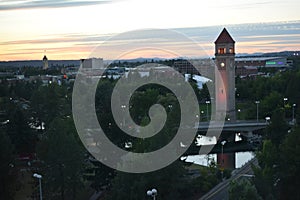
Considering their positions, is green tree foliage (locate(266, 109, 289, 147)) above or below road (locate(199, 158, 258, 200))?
above

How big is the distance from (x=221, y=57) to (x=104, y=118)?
19.4 meters

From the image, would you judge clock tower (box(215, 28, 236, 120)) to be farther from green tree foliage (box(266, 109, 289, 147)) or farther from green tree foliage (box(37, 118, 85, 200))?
green tree foliage (box(37, 118, 85, 200))

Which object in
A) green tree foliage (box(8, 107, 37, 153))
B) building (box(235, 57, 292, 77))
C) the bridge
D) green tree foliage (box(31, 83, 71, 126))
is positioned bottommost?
the bridge

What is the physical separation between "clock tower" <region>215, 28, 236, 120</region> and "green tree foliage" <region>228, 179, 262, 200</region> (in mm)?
27631

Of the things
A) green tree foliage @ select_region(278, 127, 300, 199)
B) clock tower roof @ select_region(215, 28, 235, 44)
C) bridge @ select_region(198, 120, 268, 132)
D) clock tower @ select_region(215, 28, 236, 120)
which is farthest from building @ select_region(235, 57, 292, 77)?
green tree foliage @ select_region(278, 127, 300, 199)

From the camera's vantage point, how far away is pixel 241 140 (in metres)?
40.8

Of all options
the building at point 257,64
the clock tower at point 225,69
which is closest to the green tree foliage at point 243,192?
the clock tower at point 225,69

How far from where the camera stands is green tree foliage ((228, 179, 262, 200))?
50.1ft

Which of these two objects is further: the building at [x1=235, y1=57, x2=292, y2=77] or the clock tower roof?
the building at [x1=235, y1=57, x2=292, y2=77]

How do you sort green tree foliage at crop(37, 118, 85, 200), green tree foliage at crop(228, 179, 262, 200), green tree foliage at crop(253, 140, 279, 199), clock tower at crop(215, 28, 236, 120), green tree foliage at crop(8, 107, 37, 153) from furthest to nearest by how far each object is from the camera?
clock tower at crop(215, 28, 236, 120) → green tree foliage at crop(8, 107, 37, 153) → green tree foliage at crop(37, 118, 85, 200) → green tree foliage at crop(253, 140, 279, 199) → green tree foliage at crop(228, 179, 262, 200)

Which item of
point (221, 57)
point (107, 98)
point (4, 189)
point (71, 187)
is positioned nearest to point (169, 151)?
point (71, 187)

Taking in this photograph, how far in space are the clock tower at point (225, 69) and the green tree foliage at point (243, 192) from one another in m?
27.6

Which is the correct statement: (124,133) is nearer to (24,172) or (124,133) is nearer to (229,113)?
(24,172)

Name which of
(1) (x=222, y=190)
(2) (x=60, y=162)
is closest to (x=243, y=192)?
(1) (x=222, y=190)
